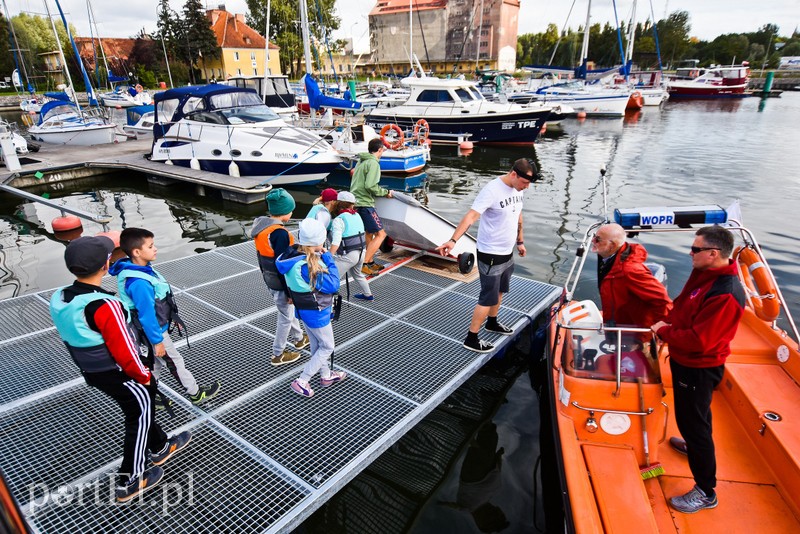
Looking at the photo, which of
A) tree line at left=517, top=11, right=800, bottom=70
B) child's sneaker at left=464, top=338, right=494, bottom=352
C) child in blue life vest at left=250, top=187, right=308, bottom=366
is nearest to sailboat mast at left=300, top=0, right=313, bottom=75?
child in blue life vest at left=250, top=187, right=308, bottom=366

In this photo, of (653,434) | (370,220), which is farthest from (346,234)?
(653,434)

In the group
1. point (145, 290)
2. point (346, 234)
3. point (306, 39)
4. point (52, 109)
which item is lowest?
point (346, 234)

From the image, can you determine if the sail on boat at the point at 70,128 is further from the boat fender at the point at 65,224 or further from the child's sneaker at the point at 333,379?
the child's sneaker at the point at 333,379

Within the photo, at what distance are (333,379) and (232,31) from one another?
6804 centimetres

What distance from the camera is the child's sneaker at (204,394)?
396 centimetres

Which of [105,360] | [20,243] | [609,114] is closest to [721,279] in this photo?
[105,360]

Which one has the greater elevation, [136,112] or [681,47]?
[681,47]

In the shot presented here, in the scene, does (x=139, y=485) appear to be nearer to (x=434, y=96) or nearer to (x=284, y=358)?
(x=284, y=358)

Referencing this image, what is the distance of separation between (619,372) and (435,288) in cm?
337

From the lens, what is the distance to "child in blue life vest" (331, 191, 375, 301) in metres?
5.02

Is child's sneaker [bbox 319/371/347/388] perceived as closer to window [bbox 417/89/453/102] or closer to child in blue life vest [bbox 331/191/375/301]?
child in blue life vest [bbox 331/191/375/301]

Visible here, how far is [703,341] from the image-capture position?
2734 mm

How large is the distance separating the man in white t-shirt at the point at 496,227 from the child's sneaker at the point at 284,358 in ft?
6.17

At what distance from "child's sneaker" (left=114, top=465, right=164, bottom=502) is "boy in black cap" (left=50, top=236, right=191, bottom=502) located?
0.67 feet
